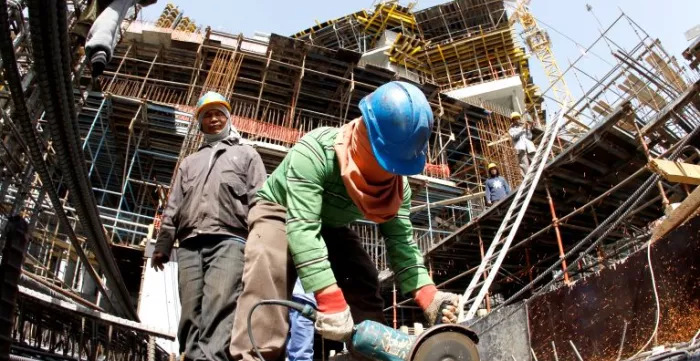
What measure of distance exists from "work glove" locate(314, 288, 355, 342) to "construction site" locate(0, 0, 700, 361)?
3.97 ft

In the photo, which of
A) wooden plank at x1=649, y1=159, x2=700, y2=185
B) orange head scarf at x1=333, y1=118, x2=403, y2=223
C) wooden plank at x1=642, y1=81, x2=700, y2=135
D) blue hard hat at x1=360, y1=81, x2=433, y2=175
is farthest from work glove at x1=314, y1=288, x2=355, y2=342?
wooden plank at x1=642, y1=81, x2=700, y2=135

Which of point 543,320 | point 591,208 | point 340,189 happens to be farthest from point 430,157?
point 340,189

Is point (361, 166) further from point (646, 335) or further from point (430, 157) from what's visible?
point (430, 157)

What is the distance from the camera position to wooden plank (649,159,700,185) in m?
5.41

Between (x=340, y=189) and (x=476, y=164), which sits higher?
(x=476, y=164)

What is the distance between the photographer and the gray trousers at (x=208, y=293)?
104 inches

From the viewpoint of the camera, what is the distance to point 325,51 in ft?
54.4

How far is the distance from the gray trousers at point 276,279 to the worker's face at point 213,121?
1.15 meters

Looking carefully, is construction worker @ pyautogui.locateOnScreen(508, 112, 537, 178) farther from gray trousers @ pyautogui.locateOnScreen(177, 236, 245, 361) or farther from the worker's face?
gray trousers @ pyautogui.locateOnScreen(177, 236, 245, 361)

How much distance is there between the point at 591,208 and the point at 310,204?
7940 mm

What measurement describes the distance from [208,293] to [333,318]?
97 centimetres

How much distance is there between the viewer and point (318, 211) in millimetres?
2348


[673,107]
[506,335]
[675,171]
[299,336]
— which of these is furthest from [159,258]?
[673,107]

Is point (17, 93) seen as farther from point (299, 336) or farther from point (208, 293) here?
point (299, 336)
